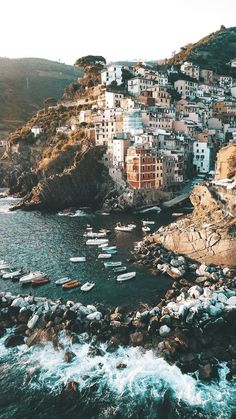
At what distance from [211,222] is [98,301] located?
794 inches

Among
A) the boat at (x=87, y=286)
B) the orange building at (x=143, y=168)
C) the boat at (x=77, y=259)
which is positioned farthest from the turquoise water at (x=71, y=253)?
the orange building at (x=143, y=168)

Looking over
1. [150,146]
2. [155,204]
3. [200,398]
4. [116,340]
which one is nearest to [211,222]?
[116,340]

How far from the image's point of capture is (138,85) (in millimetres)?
122188

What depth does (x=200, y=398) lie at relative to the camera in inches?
1038

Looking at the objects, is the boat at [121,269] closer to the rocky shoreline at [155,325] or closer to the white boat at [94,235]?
the rocky shoreline at [155,325]

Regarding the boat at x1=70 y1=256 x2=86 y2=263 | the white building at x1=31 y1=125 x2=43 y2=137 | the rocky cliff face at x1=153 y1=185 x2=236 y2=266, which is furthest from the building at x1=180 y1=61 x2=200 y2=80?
the boat at x1=70 y1=256 x2=86 y2=263

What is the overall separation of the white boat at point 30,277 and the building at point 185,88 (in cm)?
10416

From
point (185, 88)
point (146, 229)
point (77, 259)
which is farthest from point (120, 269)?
point (185, 88)

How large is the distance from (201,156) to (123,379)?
8309 centimetres

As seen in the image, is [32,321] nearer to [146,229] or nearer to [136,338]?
[136,338]

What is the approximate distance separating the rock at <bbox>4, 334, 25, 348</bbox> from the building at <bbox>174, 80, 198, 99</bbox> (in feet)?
384

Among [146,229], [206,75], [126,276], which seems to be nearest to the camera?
[126,276]

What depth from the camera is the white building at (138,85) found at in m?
122

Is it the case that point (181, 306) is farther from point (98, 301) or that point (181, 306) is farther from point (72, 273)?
point (72, 273)
